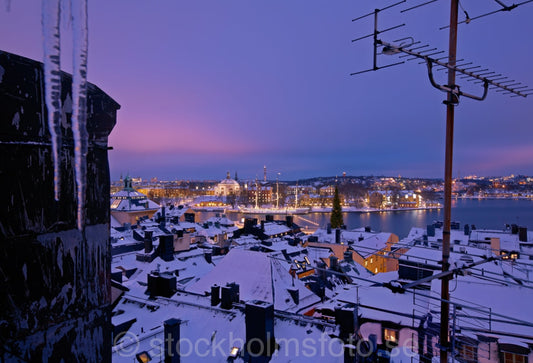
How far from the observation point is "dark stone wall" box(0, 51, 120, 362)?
131 cm

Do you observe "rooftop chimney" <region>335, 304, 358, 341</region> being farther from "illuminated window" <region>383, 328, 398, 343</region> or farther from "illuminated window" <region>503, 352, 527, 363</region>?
"illuminated window" <region>503, 352, 527, 363</region>

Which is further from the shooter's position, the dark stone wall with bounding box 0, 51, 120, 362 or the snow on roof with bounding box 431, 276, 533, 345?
the snow on roof with bounding box 431, 276, 533, 345

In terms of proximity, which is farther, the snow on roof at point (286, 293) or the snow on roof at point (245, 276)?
the snow on roof at point (245, 276)

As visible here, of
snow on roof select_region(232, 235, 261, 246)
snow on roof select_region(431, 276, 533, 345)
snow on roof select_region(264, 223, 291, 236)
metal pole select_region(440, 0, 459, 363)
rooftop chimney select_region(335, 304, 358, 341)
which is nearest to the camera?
metal pole select_region(440, 0, 459, 363)

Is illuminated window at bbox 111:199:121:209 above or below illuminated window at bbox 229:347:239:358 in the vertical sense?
below

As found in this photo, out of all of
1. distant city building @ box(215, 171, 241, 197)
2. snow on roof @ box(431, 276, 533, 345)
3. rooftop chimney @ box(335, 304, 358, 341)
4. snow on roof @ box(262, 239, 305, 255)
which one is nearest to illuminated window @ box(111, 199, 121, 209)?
snow on roof @ box(262, 239, 305, 255)

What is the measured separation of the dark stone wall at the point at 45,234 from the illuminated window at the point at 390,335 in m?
11.1

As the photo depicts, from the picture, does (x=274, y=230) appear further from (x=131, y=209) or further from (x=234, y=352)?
(x=234, y=352)

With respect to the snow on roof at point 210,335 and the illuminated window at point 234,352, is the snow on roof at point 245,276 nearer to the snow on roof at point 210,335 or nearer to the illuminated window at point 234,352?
the snow on roof at point 210,335

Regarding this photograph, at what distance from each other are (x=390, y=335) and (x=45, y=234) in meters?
11.8

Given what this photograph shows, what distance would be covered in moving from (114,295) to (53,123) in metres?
10.7

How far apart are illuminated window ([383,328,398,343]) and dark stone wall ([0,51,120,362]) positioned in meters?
11.1

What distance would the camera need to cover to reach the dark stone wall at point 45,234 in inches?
51.7

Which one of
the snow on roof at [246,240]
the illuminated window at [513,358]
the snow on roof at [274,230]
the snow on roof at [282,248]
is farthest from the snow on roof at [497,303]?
the snow on roof at [274,230]
